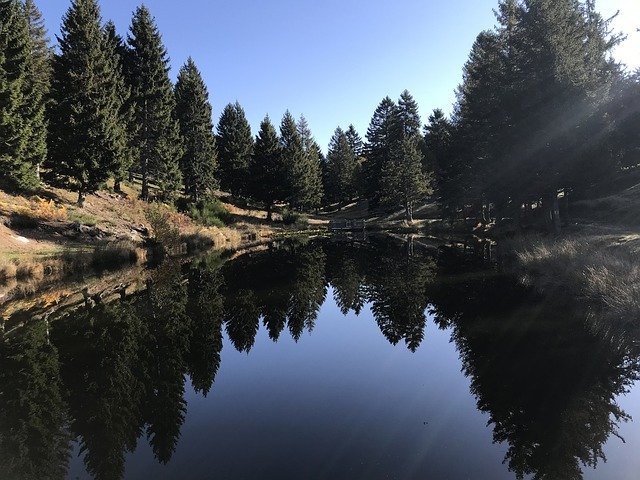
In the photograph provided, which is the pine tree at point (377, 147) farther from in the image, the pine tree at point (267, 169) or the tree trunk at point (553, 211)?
the tree trunk at point (553, 211)

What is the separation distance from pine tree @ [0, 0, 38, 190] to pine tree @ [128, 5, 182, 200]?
11812 mm

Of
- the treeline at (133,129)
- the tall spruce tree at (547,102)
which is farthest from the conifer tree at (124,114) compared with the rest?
the tall spruce tree at (547,102)

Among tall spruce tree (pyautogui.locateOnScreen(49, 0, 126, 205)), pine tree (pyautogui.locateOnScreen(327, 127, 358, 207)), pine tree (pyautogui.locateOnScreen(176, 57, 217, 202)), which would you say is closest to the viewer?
tall spruce tree (pyautogui.locateOnScreen(49, 0, 126, 205))

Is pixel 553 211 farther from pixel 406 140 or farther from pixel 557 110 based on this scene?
pixel 406 140

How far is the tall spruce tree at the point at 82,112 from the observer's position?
1330 inches

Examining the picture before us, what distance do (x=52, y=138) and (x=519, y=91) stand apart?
1420 inches

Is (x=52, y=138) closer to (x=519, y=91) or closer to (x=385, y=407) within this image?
(x=519, y=91)

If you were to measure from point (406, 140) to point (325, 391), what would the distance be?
55.4 meters

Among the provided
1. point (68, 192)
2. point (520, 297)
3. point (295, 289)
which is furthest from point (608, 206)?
point (68, 192)

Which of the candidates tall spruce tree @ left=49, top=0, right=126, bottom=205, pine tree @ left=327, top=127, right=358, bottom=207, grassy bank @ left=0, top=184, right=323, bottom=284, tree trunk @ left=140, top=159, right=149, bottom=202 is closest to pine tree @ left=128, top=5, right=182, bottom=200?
tree trunk @ left=140, top=159, right=149, bottom=202

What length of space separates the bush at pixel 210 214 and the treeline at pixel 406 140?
11.2 ft

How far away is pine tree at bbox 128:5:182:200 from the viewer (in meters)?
44.8

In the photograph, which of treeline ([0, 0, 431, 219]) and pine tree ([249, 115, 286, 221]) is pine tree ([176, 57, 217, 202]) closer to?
treeline ([0, 0, 431, 219])

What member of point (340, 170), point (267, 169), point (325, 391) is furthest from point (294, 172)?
point (325, 391)
